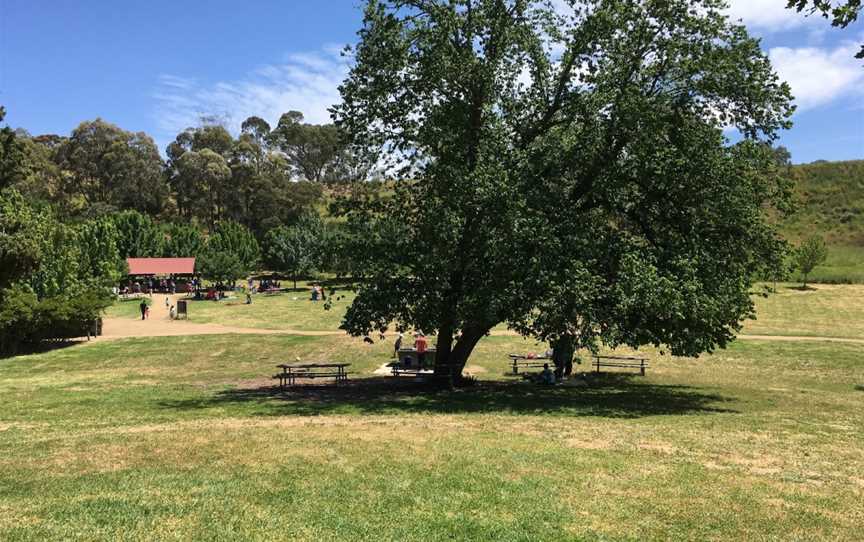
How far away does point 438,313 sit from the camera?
61.2 feet

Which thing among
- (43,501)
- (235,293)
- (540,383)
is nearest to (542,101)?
(540,383)

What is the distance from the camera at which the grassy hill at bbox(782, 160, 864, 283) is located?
74.8 meters

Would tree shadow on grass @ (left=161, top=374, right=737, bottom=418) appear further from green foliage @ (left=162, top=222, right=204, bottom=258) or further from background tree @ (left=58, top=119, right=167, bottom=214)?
background tree @ (left=58, top=119, right=167, bottom=214)

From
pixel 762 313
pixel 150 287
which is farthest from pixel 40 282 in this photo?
pixel 762 313

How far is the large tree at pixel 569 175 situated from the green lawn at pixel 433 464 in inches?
103

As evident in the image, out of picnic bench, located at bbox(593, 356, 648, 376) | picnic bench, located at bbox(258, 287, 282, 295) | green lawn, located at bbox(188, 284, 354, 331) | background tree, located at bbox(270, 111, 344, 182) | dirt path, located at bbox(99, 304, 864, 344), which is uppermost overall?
background tree, located at bbox(270, 111, 344, 182)

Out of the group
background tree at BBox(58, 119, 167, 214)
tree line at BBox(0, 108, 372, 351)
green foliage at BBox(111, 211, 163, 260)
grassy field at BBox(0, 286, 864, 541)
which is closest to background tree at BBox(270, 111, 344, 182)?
tree line at BBox(0, 108, 372, 351)

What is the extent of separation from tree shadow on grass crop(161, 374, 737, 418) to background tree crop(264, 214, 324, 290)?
155ft

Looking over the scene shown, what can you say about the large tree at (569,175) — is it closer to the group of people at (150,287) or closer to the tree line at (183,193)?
the tree line at (183,193)

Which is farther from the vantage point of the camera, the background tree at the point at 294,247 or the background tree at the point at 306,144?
the background tree at the point at 306,144

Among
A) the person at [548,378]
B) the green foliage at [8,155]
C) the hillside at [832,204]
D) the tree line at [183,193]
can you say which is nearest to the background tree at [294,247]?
the tree line at [183,193]

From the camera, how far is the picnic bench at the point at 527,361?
2548cm

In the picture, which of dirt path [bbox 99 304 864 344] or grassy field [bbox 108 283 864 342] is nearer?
dirt path [bbox 99 304 864 344]

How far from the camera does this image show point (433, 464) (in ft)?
31.6
